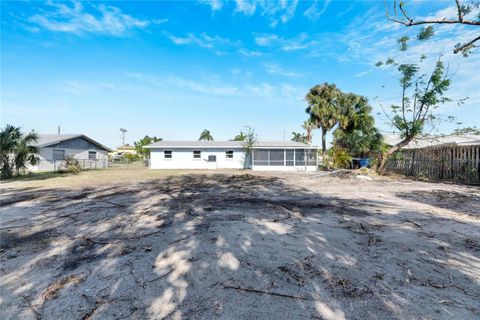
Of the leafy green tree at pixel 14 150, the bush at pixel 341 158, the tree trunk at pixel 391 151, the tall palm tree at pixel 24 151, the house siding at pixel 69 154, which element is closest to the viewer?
the tree trunk at pixel 391 151

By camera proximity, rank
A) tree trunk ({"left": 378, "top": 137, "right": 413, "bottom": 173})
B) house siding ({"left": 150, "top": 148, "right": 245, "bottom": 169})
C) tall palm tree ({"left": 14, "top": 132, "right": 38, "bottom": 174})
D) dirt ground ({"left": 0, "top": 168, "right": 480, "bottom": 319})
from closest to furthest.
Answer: dirt ground ({"left": 0, "top": 168, "right": 480, "bottom": 319}), tree trunk ({"left": 378, "top": 137, "right": 413, "bottom": 173}), tall palm tree ({"left": 14, "top": 132, "right": 38, "bottom": 174}), house siding ({"left": 150, "top": 148, "right": 245, "bottom": 169})

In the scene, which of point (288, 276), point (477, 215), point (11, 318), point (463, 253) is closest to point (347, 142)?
point (477, 215)

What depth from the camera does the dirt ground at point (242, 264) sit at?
2.23 metres

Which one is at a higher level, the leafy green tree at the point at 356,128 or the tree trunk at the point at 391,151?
the leafy green tree at the point at 356,128

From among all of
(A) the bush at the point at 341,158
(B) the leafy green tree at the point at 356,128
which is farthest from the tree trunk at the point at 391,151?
(B) the leafy green tree at the point at 356,128

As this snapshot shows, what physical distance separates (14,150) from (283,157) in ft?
67.5

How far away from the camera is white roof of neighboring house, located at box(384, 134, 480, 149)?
1413cm

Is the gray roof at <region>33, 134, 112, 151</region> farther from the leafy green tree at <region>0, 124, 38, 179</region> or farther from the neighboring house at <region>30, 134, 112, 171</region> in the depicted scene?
the leafy green tree at <region>0, 124, 38, 179</region>

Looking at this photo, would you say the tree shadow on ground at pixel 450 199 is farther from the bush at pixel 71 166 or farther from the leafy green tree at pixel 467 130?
the bush at pixel 71 166

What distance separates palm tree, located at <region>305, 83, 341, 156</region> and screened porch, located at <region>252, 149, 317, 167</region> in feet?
5.23

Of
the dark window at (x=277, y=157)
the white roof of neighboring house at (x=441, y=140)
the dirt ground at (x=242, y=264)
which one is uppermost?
the white roof of neighboring house at (x=441, y=140)

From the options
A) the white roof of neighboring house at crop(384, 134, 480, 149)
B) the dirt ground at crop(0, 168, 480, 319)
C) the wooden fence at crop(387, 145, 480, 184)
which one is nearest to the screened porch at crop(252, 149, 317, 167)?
the white roof of neighboring house at crop(384, 134, 480, 149)

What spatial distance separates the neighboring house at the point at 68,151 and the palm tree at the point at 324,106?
2334cm

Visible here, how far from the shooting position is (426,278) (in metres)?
2.67
